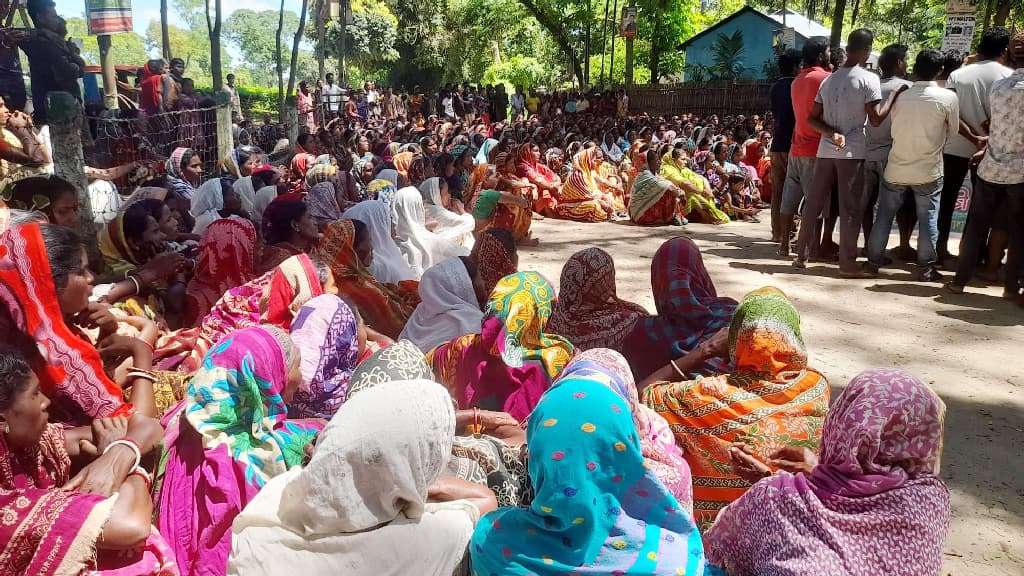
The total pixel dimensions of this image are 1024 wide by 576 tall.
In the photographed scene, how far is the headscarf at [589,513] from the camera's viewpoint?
1.62 m

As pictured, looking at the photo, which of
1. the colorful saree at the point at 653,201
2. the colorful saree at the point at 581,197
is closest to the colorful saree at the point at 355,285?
the colorful saree at the point at 653,201

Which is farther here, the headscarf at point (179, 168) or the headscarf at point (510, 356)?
the headscarf at point (179, 168)

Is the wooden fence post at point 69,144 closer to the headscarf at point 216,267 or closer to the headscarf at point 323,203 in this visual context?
the headscarf at point 216,267

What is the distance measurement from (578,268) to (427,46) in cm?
2965

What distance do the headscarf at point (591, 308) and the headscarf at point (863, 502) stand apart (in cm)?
164

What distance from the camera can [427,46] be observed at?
30.9m

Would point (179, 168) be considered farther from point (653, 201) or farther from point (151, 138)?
point (653, 201)

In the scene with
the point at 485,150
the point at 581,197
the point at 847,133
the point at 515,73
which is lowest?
the point at 581,197

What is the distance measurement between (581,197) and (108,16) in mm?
6037

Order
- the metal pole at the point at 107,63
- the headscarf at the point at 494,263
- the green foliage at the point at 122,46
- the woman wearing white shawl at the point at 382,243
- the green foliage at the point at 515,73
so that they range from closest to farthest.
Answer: the headscarf at the point at 494,263, the woman wearing white shawl at the point at 382,243, the metal pole at the point at 107,63, the green foliage at the point at 515,73, the green foliage at the point at 122,46

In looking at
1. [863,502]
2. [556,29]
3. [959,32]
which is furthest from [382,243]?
[556,29]

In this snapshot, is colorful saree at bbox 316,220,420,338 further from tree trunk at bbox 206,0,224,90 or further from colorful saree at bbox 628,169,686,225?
tree trunk at bbox 206,0,224,90

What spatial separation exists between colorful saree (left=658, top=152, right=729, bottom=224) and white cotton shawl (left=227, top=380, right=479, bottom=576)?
8.30 meters

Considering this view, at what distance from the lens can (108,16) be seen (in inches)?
302
